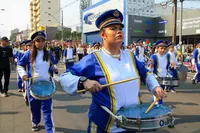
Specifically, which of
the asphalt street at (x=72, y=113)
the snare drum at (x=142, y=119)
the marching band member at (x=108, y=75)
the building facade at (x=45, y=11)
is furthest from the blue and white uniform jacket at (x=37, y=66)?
the building facade at (x=45, y=11)

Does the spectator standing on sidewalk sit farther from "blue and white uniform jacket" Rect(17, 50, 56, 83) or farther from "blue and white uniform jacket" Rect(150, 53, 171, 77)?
"blue and white uniform jacket" Rect(150, 53, 171, 77)

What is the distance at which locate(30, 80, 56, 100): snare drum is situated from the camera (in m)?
4.42

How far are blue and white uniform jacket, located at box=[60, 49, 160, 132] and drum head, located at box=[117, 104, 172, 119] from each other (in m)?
0.08

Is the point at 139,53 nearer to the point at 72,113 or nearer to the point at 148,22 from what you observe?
the point at 72,113

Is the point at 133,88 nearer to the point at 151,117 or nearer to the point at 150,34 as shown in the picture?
the point at 151,117

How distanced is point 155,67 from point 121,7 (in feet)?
94.4

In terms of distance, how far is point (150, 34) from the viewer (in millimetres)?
34375

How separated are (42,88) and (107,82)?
259 cm

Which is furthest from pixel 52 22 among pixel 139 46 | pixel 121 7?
pixel 139 46

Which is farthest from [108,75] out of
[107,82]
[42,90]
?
[42,90]

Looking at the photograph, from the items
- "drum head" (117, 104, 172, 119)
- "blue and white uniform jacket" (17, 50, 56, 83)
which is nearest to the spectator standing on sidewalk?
"blue and white uniform jacket" (17, 50, 56, 83)

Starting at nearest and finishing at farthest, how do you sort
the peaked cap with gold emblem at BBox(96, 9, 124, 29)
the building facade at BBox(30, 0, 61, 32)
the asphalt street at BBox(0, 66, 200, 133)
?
the peaked cap with gold emblem at BBox(96, 9, 124, 29) < the asphalt street at BBox(0, 66, 200, 133) < the building facade at BBox(30, 0, 61, 32)

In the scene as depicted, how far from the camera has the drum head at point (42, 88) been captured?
4.44 meters

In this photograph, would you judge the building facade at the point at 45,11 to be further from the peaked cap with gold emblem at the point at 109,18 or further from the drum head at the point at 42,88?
the peaked cap with gold emblem at the point at 109,18
